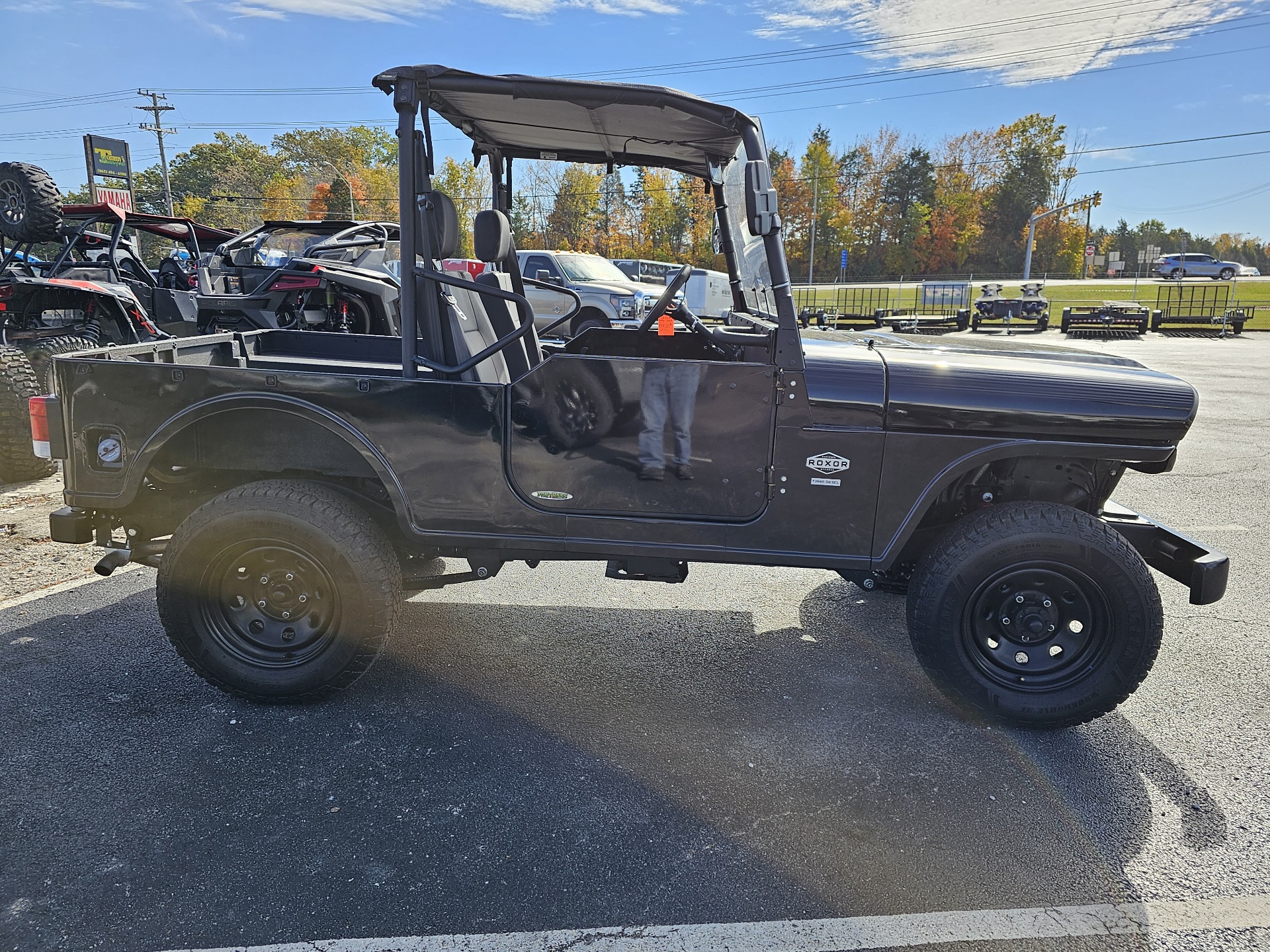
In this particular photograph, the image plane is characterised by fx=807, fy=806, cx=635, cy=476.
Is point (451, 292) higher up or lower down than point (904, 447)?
higher up

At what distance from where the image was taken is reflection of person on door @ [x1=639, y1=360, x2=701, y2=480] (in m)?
2.93

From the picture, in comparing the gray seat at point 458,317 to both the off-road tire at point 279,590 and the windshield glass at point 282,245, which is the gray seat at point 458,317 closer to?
the off-road tire at point 279,590

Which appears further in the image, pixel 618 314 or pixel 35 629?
pixel 618 314

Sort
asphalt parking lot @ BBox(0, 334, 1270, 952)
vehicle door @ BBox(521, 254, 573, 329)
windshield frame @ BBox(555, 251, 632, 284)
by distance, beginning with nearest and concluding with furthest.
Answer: asphalt parking lot @ BBox(0, 334, 1270, 952)
vehicle door @ BBox(521, 254, 573, 329)
windshield frame @ BBox(555, 251, 632, 284)

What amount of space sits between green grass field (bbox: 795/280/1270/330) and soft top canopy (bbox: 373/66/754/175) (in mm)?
24190

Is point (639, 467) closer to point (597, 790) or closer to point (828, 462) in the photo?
point (828, 462)

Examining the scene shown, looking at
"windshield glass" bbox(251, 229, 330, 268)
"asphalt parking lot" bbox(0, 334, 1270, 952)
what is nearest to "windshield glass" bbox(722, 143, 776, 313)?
"asphalt parking lot" bbox(0, 334, 1270, 952)

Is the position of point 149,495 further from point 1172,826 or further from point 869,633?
point 1172,826

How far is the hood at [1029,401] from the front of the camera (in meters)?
2.95

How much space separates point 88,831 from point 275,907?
777 millimetres

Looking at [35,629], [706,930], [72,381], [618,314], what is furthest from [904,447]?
[618,314]

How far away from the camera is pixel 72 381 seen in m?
3.16

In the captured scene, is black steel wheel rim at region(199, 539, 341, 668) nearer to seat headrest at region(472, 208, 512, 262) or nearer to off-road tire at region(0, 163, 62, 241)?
seat headrest at region(472, 208, 512, 262)

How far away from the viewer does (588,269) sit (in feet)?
51.1
